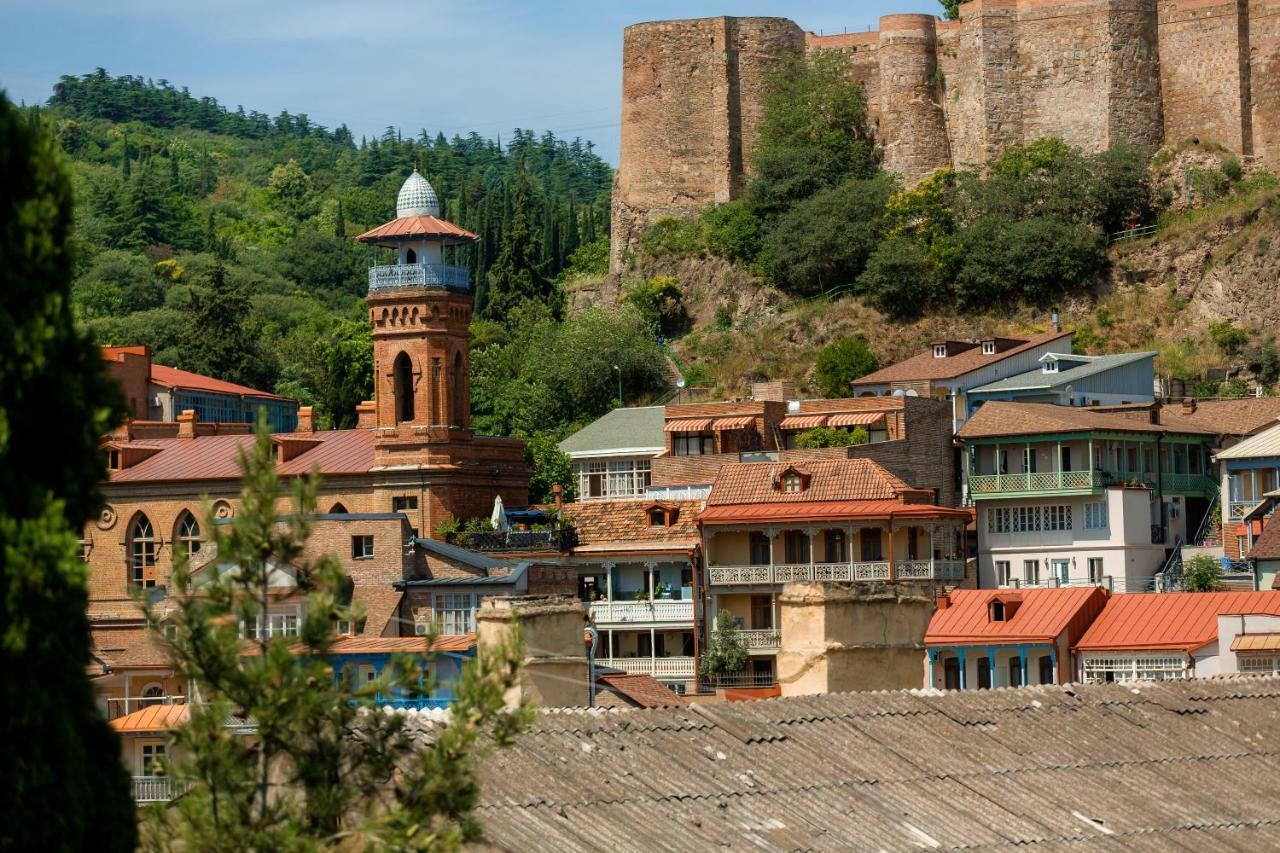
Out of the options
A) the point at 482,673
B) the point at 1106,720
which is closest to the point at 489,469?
the point at 1106,720

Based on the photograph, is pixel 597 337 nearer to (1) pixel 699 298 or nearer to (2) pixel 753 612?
(1) pixel 699 298

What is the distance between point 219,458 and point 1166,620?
96.8 feet

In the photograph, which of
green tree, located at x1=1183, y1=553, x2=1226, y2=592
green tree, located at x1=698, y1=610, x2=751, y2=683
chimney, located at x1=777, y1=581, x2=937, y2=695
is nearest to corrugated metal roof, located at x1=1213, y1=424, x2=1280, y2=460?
green tree, located at x1=1183, y1=553, x2=1226, y2=592

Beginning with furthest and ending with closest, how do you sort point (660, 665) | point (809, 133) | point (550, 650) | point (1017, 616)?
1. point (809, 133)
2. point (660, 665)
3. point (1017, 616)
4. point (550, 650)

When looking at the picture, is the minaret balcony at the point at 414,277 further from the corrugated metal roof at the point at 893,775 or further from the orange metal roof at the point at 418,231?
the corrugated metal roof at the point at 893,775

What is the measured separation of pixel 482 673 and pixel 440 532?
52.3 m

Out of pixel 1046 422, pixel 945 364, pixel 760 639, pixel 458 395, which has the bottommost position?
pixel 760 639

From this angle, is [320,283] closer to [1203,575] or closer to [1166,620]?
[1203,575]

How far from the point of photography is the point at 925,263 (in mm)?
91875

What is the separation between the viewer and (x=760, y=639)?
61.9 meters

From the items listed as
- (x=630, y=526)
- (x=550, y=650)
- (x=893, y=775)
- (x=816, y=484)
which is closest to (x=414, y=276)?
(x=630, y=526)

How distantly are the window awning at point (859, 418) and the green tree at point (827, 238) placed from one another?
2292 cm

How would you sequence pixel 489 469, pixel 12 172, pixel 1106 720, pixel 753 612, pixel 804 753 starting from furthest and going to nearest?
pixel 489 469
pixel 753 612
pixel 1106 720
pixel 804 753
pixel 12 172

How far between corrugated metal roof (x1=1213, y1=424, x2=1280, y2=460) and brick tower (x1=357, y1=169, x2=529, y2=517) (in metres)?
19.5
